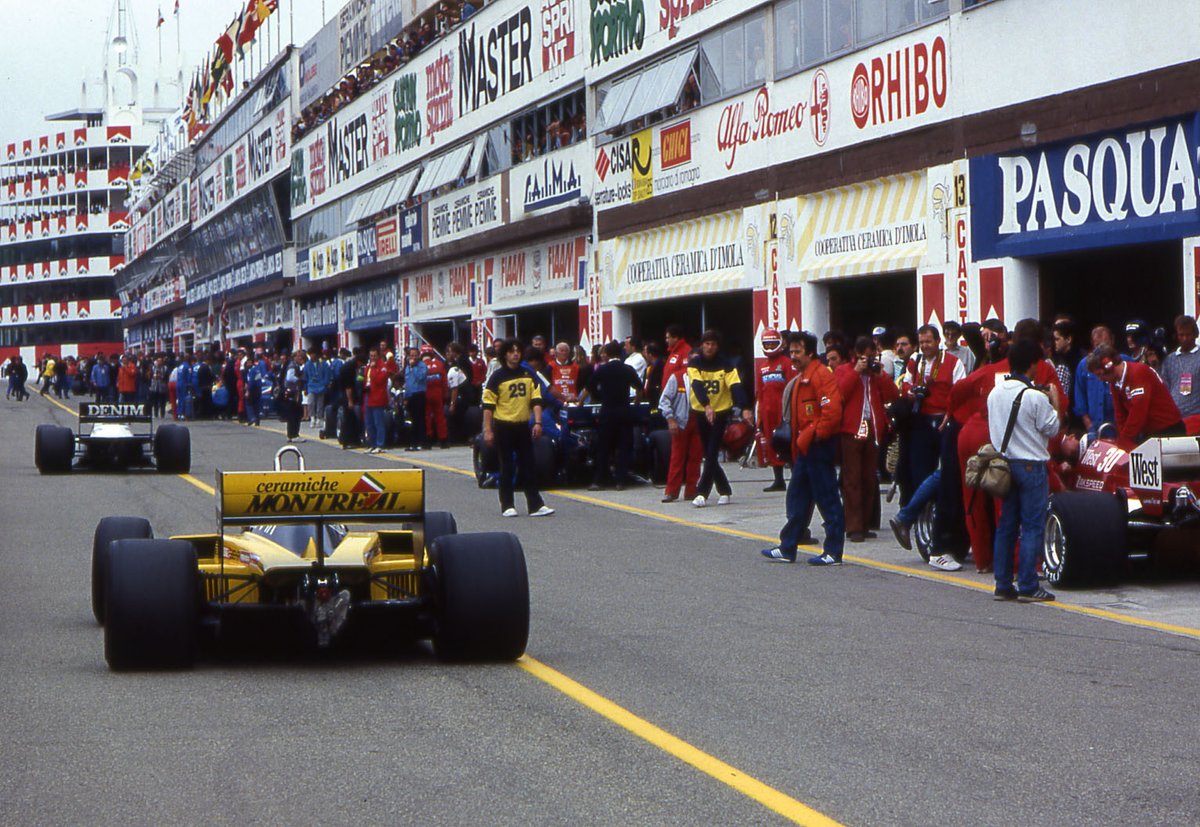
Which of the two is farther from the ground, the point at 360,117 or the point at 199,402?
the point at 360,117

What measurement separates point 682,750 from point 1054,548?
18.9ft

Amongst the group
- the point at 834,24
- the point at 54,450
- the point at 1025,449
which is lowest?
the point at 54,450

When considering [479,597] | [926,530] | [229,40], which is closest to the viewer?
[479,597]

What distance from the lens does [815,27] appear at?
25.1 meters

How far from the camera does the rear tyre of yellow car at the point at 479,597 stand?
332 inches

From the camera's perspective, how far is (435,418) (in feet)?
99.7

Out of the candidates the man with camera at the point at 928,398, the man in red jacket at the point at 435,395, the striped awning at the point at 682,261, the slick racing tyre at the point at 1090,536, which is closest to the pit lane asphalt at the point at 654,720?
the slick racing tyre at the point at 1090,536

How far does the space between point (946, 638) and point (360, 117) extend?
4337cm

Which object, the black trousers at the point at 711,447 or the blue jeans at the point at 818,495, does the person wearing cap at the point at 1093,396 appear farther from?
the black trousers at the point at 711,447

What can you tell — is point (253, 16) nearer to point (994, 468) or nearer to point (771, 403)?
point (771, 403)

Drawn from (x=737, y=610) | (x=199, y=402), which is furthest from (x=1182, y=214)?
(x=199, y=402)

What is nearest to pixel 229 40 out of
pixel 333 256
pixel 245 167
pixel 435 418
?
pixel 245 167

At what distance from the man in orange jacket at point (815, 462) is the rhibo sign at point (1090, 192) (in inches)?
229

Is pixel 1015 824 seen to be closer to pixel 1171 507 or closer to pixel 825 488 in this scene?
pixel 1171 507
